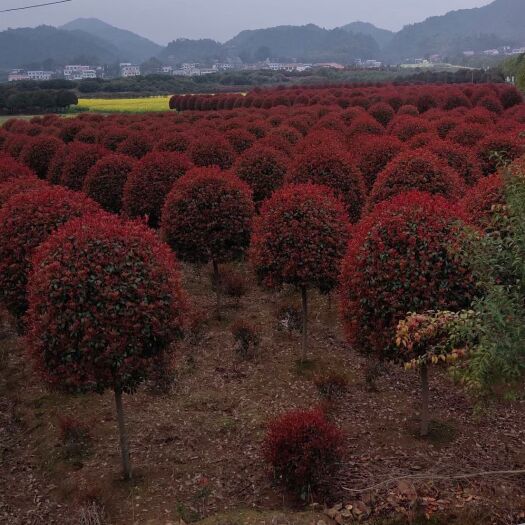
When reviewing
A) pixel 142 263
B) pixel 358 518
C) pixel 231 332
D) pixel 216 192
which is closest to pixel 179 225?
pixel 216 192

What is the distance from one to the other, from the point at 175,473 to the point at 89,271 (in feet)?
10.8

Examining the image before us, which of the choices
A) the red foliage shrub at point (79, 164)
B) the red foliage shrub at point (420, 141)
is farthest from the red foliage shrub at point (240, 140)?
the red foliage shrub at point (420, 141)

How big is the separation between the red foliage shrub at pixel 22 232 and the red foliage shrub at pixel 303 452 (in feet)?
18.4

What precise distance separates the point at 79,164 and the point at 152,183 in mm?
6055

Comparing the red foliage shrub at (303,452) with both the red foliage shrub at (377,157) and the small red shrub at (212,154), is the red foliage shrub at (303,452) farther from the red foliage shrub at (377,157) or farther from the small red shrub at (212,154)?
the small red shrub at (212,154)

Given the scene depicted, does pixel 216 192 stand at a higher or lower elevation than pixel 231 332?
higher

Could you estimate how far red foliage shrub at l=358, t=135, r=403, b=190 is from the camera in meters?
18.0

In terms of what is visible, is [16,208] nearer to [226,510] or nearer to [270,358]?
[270,358]

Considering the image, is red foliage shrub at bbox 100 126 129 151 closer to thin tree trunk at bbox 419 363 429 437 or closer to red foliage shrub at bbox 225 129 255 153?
red foliage shrub at bbox 225 129 255 153

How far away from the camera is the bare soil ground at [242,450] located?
697 centimetres

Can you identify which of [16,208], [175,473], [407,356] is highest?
[16,208]

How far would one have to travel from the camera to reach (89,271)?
682cm

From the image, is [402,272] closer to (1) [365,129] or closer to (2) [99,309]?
(2) [99,309]

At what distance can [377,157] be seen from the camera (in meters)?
18.0
